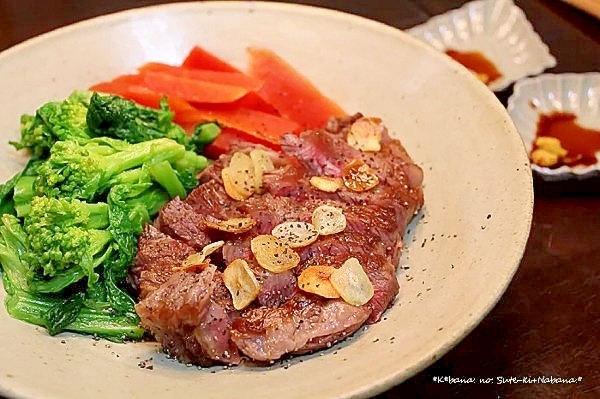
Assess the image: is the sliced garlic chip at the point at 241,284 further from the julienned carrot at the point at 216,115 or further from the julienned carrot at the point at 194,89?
the julienned carrot at the point at 194,89

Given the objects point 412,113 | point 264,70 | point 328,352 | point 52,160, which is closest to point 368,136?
point 412,113

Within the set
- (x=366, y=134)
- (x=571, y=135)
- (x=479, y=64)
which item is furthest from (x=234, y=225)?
(x=479, y=64)

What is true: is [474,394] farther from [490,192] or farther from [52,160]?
[52,160]

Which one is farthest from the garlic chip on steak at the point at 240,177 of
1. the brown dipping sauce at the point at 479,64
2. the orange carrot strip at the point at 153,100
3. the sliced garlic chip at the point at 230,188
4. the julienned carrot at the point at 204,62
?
the brown dipping sauce at the point at 479,64

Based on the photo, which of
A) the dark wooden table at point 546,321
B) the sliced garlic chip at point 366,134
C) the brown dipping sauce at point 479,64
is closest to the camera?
the dark wooden table at point 546,321

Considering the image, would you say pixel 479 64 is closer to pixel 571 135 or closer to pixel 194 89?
pixel 571 135

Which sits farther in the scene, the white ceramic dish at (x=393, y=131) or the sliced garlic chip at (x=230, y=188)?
the sliced garlic chip at (x=230, y=188)
